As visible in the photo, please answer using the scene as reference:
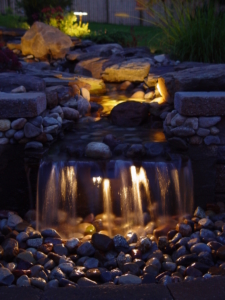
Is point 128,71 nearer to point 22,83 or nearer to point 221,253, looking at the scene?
point 22,83

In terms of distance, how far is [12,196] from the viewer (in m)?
3.67

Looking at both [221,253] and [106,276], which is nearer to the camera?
[106,276]

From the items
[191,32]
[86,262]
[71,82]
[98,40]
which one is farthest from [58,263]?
[98,40]


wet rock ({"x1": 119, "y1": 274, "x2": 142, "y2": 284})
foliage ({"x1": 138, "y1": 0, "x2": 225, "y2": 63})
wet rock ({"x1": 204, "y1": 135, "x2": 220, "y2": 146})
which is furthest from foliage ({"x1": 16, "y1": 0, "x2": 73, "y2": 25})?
wet rock ({"x1": 119, "y1": 274, "x2": 142, "y2": 284})

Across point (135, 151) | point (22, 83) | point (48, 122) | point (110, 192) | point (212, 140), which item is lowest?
point (110, 192)

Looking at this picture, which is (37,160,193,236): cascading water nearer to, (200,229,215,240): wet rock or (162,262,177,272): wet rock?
(200,229,215,240): wet rock

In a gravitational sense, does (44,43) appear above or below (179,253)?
above

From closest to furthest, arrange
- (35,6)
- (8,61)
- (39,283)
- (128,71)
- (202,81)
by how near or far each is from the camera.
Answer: (39,283)
(202,81)
(8,61)
(128,71)
(35,6)

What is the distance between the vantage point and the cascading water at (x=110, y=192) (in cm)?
348

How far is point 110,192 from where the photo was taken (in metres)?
3.51

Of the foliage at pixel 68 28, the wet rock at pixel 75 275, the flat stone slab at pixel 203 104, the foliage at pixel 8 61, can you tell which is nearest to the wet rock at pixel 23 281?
the wet rock at pixel 75 275

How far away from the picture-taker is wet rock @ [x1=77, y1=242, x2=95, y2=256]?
3006 mm

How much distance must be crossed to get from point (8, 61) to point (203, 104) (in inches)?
133

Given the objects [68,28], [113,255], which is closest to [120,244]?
[113,255]
